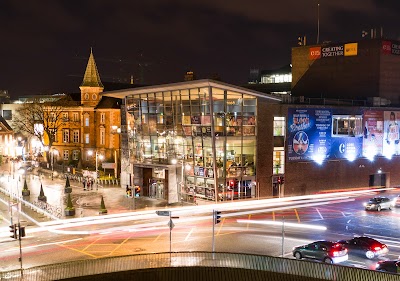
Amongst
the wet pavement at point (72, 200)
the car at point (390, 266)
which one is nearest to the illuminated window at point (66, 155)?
the wet pavement at point (72, 200)

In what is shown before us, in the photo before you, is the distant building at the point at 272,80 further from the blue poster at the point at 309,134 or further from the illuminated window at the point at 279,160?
the illuminated window at the point at 279,160

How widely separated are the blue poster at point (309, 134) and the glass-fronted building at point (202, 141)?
4.25 m

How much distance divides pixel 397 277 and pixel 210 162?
2925cm

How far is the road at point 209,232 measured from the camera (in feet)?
97.0

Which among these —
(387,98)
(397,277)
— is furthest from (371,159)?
(397,277)

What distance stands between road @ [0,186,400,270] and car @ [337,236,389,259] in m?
0.39

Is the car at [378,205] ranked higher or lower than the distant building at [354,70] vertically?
lower

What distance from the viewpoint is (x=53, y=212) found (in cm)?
4244

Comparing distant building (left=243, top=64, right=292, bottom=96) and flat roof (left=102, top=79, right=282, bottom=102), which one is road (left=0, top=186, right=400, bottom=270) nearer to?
flat roof (left=102, top=79, right=282, bottom=102)

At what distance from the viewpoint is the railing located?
68.2ft

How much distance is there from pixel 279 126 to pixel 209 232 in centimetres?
1999

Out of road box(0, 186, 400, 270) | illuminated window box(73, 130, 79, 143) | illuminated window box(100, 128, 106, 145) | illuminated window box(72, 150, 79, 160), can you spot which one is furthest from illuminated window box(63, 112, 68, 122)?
road box(0, 186, 400, 270)

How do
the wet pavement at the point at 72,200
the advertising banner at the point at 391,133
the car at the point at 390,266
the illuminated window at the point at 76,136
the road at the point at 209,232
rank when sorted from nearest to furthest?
1. the car at the point at 390,266
2. the road at the point at 209,232
3. the wet pavement at the point at 72,200
4. the advertising banner at the point at 391,133
5. the illuminated window at the point at 76,136

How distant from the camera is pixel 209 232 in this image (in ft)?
114
